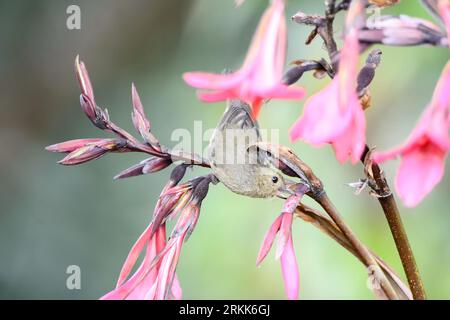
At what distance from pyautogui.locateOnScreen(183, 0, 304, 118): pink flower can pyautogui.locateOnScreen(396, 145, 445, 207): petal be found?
0.24 feet

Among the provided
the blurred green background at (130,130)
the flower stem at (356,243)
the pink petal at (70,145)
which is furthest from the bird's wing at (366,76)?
the blurred green background at (130,130)

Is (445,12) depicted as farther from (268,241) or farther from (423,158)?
(268,241)

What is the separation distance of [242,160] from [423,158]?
0.22m

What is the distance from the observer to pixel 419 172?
381mm

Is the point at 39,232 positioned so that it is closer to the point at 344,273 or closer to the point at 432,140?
the point at 344,273

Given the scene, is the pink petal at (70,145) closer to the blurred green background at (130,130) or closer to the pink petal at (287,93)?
the pink petal at (287,93)

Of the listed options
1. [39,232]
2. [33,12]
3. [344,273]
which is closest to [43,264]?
[39,232]

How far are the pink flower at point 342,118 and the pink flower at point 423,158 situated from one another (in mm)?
28

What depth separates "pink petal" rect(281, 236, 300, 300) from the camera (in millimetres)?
504

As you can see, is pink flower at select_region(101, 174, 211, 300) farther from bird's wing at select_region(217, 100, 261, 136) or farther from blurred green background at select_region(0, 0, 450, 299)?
blurred green background at select_region(0, 0, 450, 299)

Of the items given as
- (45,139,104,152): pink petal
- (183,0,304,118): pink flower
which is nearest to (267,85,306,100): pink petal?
(183,0,304,118): pink flower

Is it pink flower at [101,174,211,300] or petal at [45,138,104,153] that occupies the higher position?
petal at [45,138,104,153]

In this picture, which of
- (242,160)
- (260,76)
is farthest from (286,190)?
(260,76)

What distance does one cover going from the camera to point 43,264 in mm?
1610
